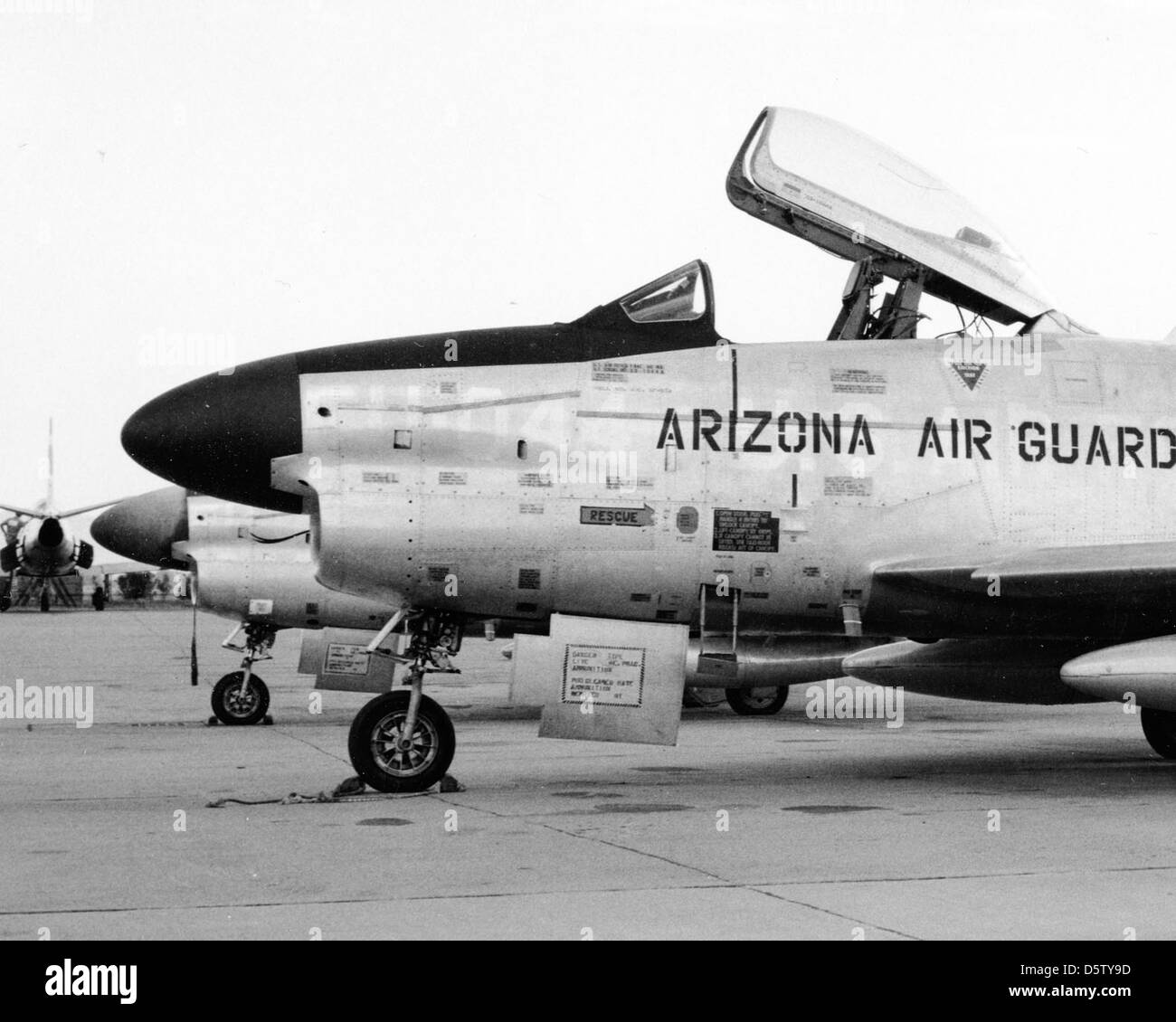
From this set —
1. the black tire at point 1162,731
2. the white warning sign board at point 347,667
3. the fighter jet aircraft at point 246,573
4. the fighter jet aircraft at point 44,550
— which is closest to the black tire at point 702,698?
the fighter jet aircraft at point 246,573

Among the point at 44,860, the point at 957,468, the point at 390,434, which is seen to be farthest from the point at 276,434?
the point at 957,468

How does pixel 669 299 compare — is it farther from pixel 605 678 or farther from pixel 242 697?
pixel 242 697

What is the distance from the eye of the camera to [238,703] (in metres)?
15.6

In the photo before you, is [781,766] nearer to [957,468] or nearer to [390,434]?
[957,468]

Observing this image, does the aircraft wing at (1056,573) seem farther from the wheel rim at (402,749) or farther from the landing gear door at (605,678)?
the wheel rim at (402,749)

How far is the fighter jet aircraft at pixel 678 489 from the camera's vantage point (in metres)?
8.52

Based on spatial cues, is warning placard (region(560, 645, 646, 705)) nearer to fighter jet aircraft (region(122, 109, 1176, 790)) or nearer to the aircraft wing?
fighter jet aircraft (region(122, 109, 1176, 790))

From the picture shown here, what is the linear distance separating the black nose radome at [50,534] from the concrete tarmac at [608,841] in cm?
5031

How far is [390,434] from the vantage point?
8562 mm

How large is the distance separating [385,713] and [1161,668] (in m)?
4.55

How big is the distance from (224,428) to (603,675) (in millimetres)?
2629

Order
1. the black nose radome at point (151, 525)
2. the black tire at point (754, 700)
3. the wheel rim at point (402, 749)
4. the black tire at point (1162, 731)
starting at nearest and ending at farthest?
1. the wheel rim at point (402, 749)
2. the black tire at point (1162, 731)
3. the black nose radome at point (151, 525)
4. the black tire at point (754, 700)

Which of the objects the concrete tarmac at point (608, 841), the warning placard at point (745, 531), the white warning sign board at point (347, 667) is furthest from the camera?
the white warning sign board at point (347, 667)

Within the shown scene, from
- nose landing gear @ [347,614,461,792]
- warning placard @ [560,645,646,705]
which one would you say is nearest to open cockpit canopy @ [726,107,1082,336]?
warning placard @ [560,645,646,705]
